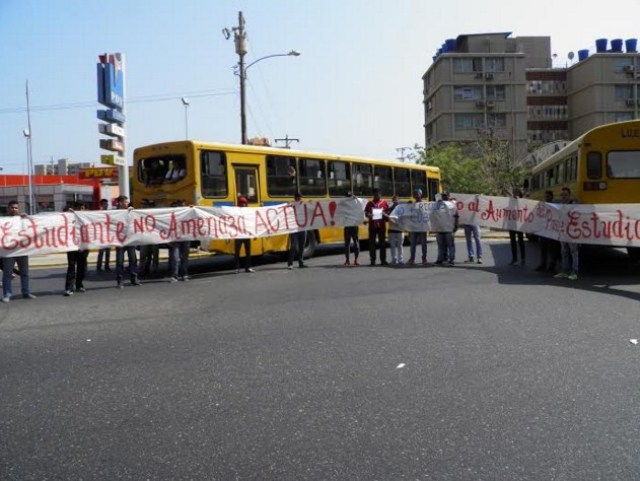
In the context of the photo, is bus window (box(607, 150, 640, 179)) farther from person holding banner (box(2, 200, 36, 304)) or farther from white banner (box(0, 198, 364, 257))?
person holding banner (box(2, 200, 36, 304))

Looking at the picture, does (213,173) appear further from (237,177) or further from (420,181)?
(420,181)

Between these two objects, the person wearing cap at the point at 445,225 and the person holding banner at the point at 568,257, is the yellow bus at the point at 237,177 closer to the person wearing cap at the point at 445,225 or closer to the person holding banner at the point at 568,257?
the person wearing cap at the point at 445,225

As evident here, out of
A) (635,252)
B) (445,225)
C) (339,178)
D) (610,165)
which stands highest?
(339,178)

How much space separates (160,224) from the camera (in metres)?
14.7

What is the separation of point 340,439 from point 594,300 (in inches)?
279

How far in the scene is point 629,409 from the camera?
4918 mm

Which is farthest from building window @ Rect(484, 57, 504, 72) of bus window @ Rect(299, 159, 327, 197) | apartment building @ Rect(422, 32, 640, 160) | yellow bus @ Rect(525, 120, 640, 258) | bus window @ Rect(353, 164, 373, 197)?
yellow bus @ Rect(525, 120, 640, 258)

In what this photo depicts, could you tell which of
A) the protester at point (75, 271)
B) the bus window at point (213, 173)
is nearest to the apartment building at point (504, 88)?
the bus window at point (213, 173)

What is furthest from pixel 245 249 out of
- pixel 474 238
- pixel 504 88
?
pixel 504 88

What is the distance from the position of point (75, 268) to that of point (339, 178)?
975cm

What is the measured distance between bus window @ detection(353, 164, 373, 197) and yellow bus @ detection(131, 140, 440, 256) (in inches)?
5.1

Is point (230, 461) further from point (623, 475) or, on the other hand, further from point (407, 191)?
point (407, 191)

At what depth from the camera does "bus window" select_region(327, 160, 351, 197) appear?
67.4ft

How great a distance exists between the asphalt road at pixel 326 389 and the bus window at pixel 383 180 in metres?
11.9
